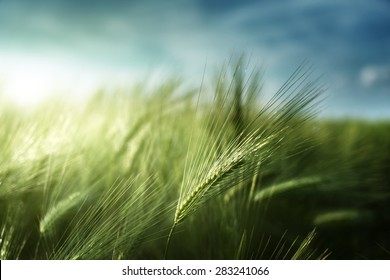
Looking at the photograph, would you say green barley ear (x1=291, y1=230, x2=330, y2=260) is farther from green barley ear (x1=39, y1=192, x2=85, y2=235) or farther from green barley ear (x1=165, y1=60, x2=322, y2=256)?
green barley ear (x1=39, y1=192, x2=85, y2=235)

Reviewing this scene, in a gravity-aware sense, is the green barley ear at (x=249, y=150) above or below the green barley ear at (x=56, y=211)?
above

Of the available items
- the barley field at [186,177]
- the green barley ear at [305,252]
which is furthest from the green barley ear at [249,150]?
the green barley ear at [305,252]

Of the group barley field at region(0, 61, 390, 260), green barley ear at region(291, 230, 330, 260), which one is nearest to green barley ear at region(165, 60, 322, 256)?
barley field at region(0, 61, 390, 260)

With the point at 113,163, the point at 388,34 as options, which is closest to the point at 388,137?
the point at 388,34

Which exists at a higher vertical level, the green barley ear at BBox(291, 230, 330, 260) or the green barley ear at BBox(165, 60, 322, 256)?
the green barley ear at BBox(165, 60, 322, 256)

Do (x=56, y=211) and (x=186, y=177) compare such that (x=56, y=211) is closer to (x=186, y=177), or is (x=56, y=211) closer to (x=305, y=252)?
(x=186, y=177)

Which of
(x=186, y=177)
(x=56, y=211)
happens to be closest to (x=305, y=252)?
(x=186, y=177)

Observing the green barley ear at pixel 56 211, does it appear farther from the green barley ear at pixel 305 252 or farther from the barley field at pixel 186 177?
the green barley ear at pixel 305 252
